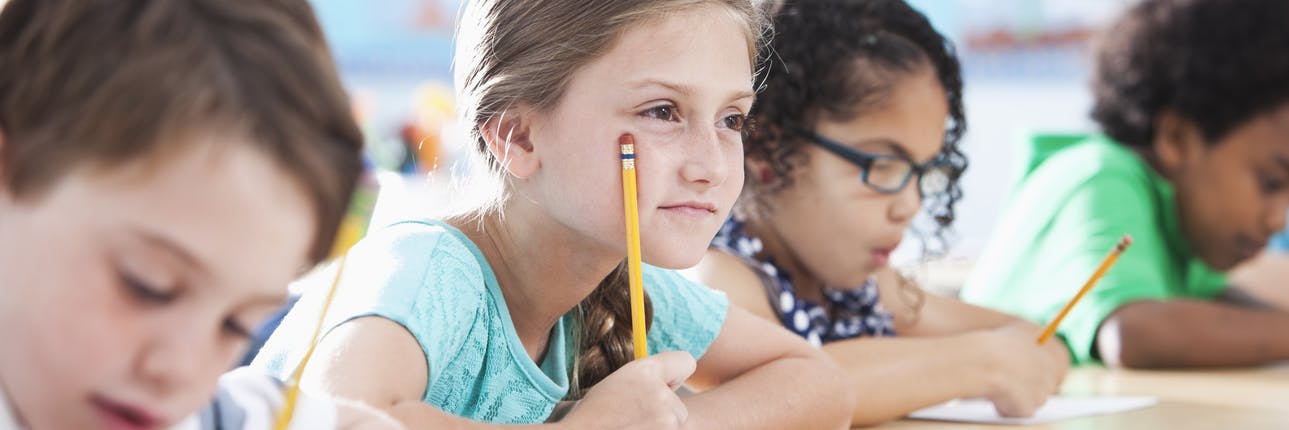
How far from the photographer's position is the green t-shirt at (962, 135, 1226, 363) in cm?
146

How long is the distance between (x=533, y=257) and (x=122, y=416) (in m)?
0.41

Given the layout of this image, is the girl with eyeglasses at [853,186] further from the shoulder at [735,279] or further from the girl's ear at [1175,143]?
the girl's ear at [1175,143]

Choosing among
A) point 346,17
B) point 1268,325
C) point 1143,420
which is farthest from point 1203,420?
point 346,17

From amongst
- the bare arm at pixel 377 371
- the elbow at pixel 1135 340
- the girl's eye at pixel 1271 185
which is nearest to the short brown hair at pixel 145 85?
the bare arm at pixel 377 371

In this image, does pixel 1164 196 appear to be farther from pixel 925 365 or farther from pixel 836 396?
pixel 836 396

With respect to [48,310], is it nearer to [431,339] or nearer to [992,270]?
[431,339]

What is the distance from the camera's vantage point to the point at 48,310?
0.39m

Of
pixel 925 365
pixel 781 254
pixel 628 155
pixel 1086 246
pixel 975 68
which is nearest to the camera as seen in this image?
pixel 628 155

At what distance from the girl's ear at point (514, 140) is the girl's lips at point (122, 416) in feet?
1.25

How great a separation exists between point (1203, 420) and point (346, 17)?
2.32 metres

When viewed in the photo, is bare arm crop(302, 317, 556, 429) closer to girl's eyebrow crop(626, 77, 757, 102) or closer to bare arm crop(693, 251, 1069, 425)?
girl's eyebrow crop(626, 77, 757, 102)

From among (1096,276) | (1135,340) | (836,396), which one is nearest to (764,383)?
(836,396)

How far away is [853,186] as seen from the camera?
1.12 metres

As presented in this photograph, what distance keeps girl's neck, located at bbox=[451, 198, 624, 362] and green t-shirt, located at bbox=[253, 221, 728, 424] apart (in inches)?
1.0
